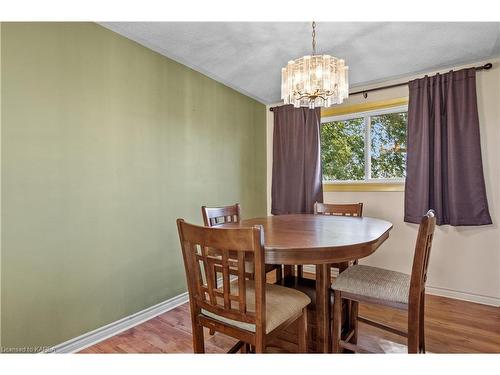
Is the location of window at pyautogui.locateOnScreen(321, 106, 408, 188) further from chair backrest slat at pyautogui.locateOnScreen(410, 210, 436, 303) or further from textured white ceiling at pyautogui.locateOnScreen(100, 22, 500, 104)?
chair backrest slat at pyautogui.locateOnScreen(410, 210, 436, 303)

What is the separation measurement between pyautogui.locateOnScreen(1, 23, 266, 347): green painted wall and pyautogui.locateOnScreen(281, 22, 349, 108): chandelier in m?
1.16

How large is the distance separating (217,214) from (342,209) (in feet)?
3.93

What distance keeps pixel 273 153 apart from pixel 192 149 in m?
1.24

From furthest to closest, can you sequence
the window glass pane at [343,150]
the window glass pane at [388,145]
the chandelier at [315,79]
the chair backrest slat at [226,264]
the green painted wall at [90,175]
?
the window glass pane at [343,150] → the window glass pane at [388,145] → the chandelier at [315,79] → the green painted wall at [90,175] → the chair backrest slat at [226,264]

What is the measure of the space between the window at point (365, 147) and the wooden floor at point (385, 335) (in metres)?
1.31

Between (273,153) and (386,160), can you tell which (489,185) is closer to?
(386,160)

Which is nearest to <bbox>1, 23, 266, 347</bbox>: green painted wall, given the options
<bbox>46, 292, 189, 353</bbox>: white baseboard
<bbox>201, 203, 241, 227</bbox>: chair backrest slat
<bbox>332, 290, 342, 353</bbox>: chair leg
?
<bbox>46, 292, 189, 353</bbox>: white baseboard

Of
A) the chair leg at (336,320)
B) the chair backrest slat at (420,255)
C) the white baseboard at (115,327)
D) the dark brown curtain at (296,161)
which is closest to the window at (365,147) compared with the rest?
the dark brown curtain at (296,161)

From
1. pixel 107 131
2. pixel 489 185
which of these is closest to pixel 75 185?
pixel 107 131

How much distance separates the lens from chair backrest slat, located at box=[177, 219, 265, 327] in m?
A: 1.03

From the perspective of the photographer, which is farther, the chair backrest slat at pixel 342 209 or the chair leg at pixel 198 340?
the chair backrest slat at pixel 342 209

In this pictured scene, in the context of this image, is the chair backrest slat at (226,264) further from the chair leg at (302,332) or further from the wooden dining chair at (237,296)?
the chair leg at (302,332)

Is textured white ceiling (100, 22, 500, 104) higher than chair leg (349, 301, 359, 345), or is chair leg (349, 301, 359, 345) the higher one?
textured white ceiling (100, 22, 500, 104)

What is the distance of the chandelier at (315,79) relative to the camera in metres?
1.67
